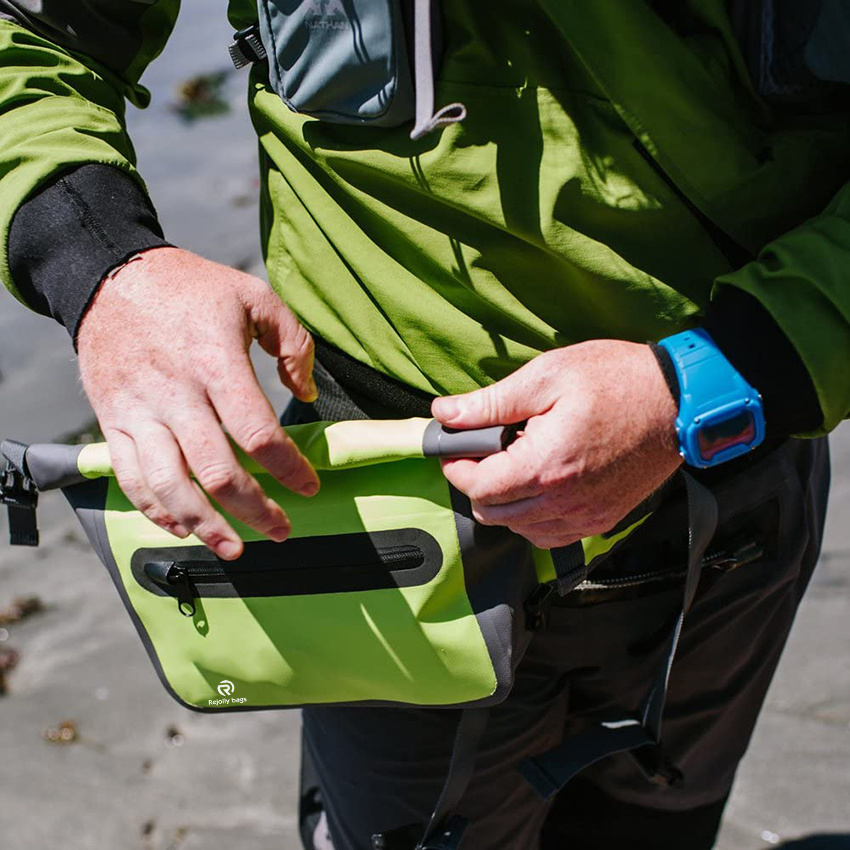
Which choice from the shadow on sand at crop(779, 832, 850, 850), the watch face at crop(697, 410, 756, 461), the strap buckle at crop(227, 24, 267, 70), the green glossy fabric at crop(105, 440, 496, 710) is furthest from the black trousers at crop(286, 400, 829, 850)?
the shadow on sand at crop(779, 832, 850, 850)

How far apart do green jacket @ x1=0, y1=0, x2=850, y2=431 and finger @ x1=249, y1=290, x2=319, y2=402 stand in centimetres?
12

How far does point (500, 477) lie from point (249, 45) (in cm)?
57

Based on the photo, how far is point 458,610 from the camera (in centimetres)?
110

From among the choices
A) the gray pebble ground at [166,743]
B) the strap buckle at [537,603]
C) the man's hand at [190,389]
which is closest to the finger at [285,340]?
the man's hand at [190,389]

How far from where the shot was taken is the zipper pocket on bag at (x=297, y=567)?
1090mm

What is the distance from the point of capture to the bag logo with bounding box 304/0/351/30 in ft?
3.28

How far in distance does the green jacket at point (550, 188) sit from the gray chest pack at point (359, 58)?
0.10 ft

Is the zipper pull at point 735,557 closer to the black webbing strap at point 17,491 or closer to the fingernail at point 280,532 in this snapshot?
the fingernail at point 280,532

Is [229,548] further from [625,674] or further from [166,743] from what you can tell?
[166,743]

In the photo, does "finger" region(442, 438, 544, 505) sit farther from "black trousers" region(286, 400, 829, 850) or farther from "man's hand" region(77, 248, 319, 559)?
"black trousers" region(286, 400, 829, 850)

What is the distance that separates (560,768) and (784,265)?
2.18ft

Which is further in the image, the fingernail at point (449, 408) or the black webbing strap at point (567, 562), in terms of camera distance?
the black webbing strap at point (567, 562)

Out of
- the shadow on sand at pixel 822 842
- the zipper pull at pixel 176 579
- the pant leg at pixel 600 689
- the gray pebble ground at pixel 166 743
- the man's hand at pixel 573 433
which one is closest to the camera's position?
the man's hand at pixel 573 433

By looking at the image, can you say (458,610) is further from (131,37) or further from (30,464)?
(131,37)
